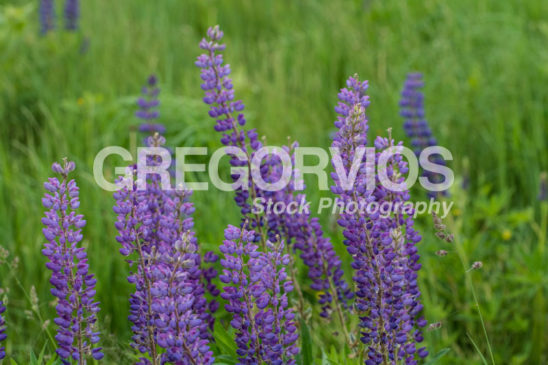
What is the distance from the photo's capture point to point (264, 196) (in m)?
1.83

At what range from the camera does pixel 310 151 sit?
351 centimetres

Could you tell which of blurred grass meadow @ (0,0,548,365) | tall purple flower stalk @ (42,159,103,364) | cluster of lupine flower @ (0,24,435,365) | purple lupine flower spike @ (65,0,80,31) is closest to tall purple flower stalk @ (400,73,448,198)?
blurred grass meadow @ (0,0,548,365)

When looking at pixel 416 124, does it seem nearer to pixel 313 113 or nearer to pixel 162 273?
pixel 313 113

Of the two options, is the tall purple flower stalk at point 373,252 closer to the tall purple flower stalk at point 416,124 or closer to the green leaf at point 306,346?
the green leaf at point 306,346

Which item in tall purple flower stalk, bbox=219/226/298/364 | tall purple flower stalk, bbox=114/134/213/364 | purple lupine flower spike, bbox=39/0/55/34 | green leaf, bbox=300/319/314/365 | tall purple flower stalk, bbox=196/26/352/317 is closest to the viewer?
tall purple flower stalk, bbox=114/134/213/364

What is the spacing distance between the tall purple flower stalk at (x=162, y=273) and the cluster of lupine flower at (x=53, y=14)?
326 cm

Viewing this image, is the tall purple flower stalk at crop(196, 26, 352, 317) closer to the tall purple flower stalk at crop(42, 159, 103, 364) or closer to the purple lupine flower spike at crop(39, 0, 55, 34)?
the tall purple flower stalk at crop(42, 159, 103, 364)

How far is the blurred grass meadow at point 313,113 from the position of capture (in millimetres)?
2582

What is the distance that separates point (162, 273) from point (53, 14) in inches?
154

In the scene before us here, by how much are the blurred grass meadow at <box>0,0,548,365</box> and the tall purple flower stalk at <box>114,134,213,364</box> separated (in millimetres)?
267

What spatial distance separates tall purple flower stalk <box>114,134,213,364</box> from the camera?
126 cm

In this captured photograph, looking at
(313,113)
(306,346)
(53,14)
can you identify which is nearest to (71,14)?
(53,14)

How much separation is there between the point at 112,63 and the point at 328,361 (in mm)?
3417

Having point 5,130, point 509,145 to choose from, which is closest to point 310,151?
point 509,145
